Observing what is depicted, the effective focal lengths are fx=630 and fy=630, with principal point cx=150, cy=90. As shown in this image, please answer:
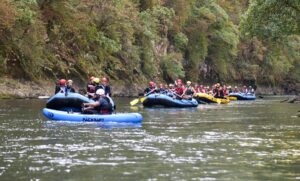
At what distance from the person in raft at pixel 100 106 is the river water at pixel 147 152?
1.35 m

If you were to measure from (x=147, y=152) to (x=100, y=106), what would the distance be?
8444 mm

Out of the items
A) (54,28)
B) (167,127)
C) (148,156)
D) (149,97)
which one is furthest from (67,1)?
(148,156)

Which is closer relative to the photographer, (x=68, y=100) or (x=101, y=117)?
(x=101, y=117)

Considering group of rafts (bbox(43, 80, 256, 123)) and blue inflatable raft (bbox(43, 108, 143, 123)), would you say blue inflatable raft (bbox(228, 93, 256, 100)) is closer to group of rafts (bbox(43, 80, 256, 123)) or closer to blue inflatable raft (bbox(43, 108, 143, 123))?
group of rafts (bbox(43, 80, 256, 123))

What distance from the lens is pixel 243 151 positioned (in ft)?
45.9

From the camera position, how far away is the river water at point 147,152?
10.9m

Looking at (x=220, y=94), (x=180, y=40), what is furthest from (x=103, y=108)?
(x=180, y=40)

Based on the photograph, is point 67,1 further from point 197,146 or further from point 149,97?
point 197,146

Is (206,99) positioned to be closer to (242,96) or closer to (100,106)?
(242,96)

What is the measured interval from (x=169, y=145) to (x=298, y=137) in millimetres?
4211

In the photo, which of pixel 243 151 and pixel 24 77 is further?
pixel 24 77

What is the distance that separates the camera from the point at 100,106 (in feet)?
71.6

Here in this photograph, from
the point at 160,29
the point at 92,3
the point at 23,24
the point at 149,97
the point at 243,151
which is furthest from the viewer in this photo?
the point at 160,29

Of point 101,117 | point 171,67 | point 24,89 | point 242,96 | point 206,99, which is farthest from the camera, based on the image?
point 171,67
